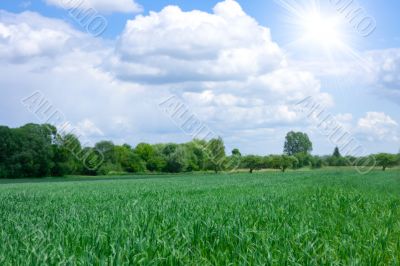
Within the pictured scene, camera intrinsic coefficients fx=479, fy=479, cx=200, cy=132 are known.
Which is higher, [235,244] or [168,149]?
[168,149]

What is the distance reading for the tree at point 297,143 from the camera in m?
134

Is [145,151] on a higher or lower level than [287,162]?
higher

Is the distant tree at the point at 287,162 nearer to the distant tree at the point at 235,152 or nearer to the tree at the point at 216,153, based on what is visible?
the distant tree at the point at 235,152

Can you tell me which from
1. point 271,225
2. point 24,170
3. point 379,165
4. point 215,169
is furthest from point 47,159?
point 271,225

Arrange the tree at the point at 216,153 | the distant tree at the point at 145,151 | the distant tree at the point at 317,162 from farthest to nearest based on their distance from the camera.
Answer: the distant tree at the point at 145,151, the distant tree at the point at 317,162, the tree at the point at 216,153

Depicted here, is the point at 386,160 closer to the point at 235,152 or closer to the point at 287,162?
the point at 287,162

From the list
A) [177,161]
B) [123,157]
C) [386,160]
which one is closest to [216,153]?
[177,161]

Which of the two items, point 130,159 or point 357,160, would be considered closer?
point 357,160

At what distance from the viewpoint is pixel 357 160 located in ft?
261

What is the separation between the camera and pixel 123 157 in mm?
104562

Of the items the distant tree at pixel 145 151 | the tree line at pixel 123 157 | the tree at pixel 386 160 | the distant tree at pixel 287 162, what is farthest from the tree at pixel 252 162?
the tree at pixel 386 160

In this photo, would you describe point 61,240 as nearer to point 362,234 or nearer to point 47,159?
point 362,234

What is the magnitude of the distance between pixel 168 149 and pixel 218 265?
112m

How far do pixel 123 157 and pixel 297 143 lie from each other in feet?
175
